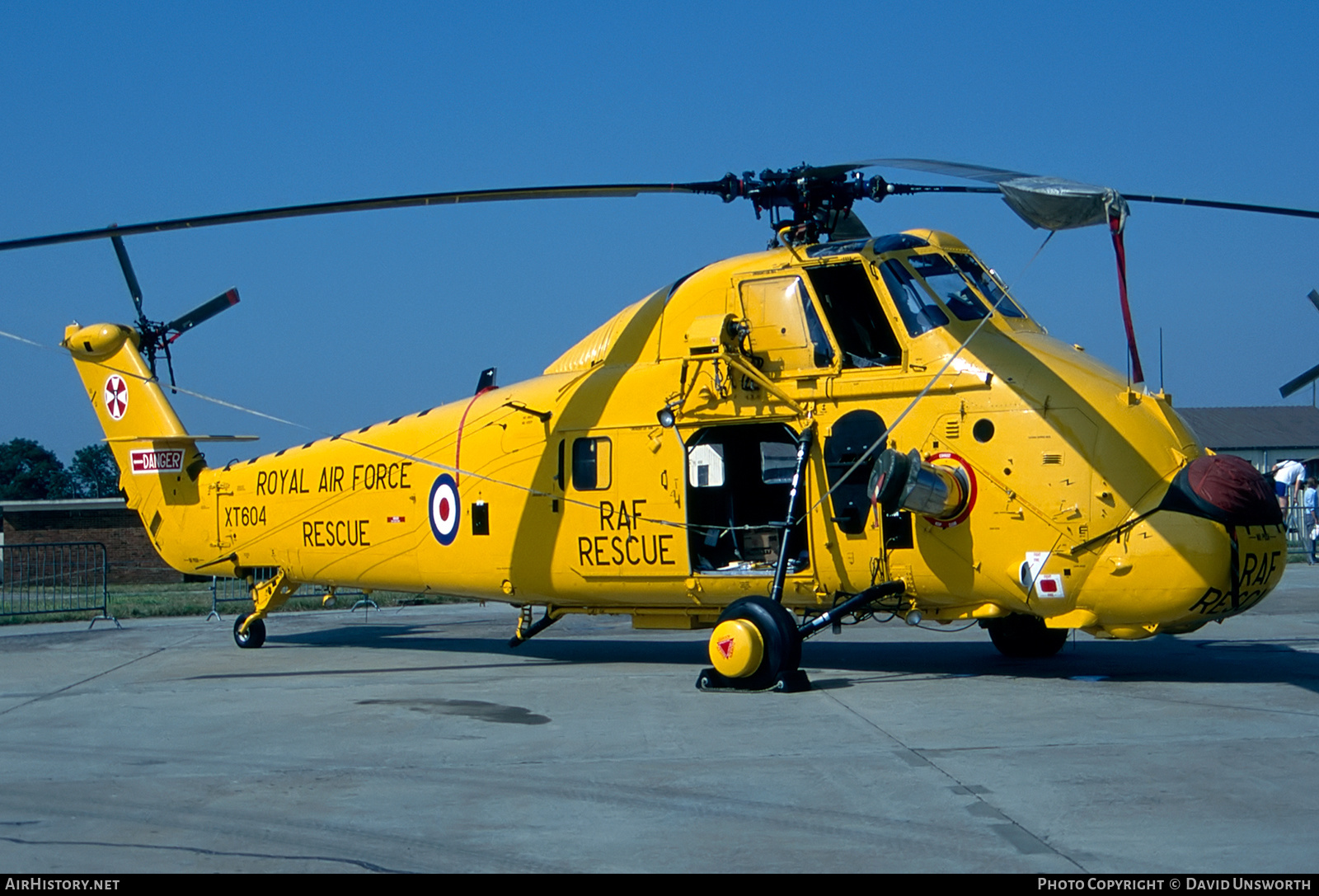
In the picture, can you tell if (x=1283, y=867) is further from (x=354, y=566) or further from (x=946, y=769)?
(x=354, y=566)

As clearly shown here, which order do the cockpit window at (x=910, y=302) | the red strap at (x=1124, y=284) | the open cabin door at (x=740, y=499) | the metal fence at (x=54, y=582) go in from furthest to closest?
the metal fence at (x=54, y=582), the open cabin door at (x=740, y=499), the cockpit window at (x=910, y=302), the red strap at (x=1124, y=284)

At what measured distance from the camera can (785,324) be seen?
37.4ft

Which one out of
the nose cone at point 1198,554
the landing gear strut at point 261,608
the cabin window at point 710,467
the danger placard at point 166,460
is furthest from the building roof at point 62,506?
Result: the nose cone at point 1198,554

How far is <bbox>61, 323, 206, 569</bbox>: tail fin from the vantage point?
15.9 m

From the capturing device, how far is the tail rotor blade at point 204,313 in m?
16.5

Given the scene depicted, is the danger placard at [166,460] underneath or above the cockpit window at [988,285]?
underneath

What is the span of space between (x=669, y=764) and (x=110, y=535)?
92.6ft

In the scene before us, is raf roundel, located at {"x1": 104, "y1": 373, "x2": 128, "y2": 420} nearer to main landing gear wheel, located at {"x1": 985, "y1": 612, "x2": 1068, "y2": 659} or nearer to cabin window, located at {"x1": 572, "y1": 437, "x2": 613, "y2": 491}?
cabin window, located at {"x1": 572, "y1": 437, "x2": 613, "y2": 491}

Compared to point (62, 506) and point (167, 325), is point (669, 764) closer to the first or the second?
point (167, 325)

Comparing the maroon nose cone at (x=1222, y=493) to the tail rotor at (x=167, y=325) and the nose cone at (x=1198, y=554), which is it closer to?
the nose cone at (x=1198, y=554)

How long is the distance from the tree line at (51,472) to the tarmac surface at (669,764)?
84.1 m

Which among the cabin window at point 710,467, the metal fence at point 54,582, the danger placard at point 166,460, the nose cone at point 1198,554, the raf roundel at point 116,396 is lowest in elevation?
the metal fence at point 54,582

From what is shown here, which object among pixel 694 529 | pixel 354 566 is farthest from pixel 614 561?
pixel 354 566

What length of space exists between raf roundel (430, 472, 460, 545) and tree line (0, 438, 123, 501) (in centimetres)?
8234
